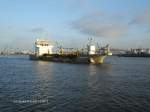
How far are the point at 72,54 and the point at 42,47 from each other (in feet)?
94.4

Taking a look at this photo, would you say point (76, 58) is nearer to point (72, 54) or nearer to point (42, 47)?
point (72, 54)

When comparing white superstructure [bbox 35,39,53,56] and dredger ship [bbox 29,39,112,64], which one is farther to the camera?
white superstructure [bbox 35,39,53,56]

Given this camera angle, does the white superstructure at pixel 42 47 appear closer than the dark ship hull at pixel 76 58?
No

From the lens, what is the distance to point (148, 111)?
68.4ft

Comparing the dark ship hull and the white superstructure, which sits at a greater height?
the white superstructure

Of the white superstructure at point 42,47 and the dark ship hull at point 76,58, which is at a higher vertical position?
the white superstructure at point 42,47

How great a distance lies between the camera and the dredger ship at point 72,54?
99.7 meters

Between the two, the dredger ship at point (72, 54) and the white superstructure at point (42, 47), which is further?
the white superstructure at point (42, 47)

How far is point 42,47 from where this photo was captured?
13950 cm

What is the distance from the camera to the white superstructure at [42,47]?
138625 millimetres

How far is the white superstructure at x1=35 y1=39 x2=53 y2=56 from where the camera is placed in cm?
13862

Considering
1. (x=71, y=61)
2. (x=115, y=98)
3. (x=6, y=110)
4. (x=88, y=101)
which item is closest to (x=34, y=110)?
(x=6, y=110)

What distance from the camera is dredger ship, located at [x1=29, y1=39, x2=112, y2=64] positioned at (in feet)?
327

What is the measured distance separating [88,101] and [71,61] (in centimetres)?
8600
